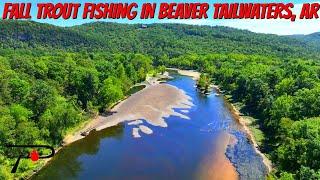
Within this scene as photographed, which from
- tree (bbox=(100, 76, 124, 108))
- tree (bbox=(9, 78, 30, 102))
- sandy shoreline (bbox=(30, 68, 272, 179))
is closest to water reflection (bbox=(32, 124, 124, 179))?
sandy shoreline (bbox=(30, 68, 272, 179))

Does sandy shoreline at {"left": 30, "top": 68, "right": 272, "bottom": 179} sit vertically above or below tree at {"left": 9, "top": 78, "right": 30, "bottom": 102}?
below

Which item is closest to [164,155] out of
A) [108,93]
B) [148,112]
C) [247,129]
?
[247,129]

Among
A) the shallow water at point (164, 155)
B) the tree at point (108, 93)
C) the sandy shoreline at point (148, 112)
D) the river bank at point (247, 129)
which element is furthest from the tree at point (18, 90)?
the river bank at point (247, 129)

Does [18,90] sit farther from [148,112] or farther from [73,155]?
[148,112]

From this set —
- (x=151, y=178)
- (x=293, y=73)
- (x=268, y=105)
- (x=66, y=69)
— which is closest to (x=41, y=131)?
(x=151, y=178)

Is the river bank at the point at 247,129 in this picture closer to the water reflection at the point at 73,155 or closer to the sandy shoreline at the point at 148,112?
the sandy shoreline at the point at 148,112

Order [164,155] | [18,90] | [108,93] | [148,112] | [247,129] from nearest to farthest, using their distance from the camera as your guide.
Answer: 1. [164,155]
2. [18,90]
3. [247,129]
4. [108,93]
5. [148,112]

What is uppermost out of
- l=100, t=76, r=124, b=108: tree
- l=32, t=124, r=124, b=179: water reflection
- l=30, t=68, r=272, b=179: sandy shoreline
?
l=100, t=76, r=124, b=108: tree

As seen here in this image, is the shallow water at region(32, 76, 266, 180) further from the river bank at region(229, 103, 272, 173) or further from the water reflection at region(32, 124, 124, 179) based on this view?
the river bank at region(229, 103, 272, 173)

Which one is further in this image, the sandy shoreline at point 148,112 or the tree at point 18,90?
the sandy shoreline at point 148,112
